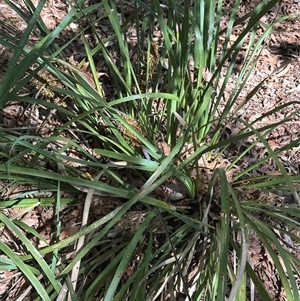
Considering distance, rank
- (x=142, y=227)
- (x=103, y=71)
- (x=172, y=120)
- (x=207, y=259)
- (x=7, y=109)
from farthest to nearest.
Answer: (x=103, y=71), (x=7, y=109), (x=172, y=120), (x=207, y=259), (x=142, y=227)

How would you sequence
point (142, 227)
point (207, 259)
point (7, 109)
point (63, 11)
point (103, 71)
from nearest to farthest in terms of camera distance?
point (142, 227) → point (207, 259) → point (7, 109) → point (103, 71) → point (63, 11)

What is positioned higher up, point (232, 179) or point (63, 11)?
point (63, 11)

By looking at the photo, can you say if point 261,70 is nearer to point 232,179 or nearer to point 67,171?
point 232,179

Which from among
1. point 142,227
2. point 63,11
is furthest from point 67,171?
point 63,11

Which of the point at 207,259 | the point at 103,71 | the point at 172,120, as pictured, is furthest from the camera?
the point at 103,71

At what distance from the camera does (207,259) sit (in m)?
1.41

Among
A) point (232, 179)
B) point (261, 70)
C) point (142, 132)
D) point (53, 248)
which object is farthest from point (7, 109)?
point (261, 70)

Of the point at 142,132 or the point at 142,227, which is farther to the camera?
the point at 142,132

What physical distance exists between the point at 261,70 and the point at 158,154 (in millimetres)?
895

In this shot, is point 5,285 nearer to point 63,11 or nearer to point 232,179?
point 232,179

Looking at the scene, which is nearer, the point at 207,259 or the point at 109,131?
the point at 207,259

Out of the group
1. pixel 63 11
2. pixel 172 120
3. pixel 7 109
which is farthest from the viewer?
pixel 63 11

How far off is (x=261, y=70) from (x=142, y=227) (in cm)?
114

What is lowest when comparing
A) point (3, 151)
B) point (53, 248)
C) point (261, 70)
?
point (53, 248)
